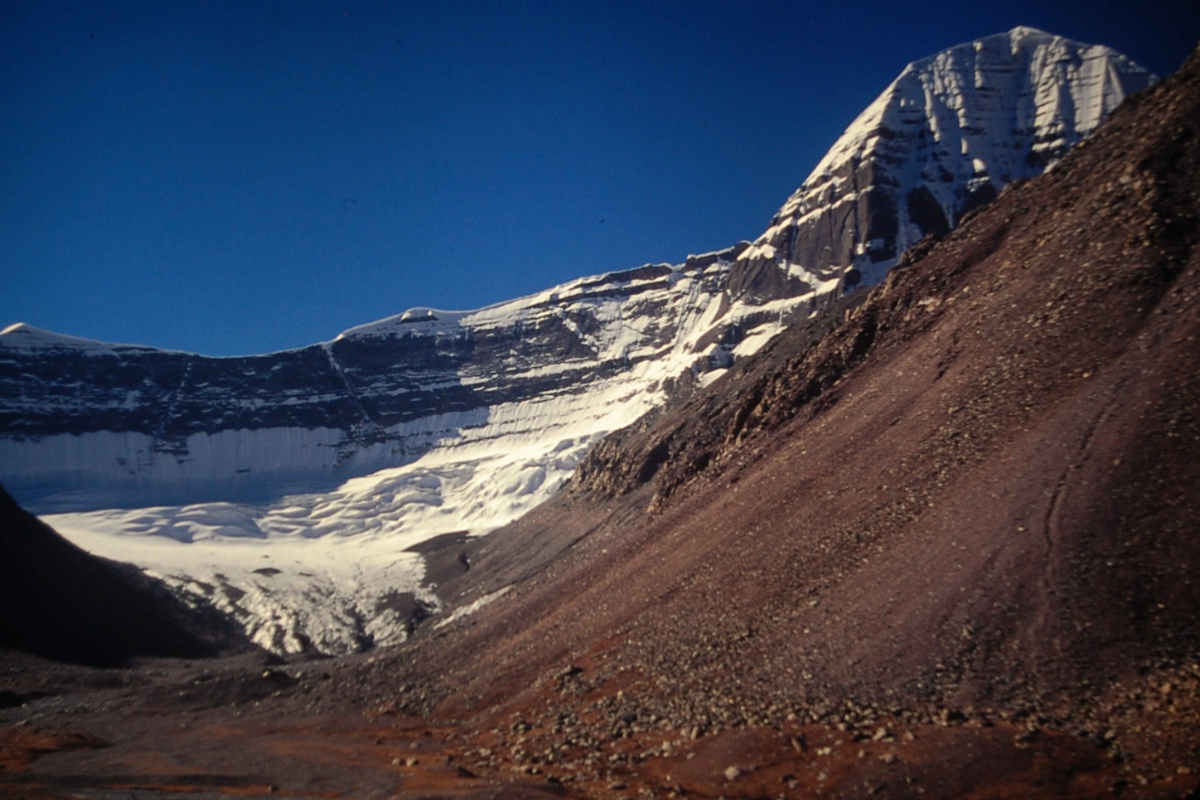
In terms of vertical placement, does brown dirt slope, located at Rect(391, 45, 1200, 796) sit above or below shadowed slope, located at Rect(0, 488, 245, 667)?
above

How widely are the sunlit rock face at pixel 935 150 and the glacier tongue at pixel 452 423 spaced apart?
385 mm

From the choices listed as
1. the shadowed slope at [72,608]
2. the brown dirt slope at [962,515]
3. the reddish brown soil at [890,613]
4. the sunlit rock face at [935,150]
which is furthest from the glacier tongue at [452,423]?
the brown dirt slope at [962,515]

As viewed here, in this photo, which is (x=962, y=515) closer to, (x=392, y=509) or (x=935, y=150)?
(x=935, y=150)

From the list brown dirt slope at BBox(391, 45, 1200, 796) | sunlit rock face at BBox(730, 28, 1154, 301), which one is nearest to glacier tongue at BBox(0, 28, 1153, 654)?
sunlit rock face at BBox(730, 28, 1154, 301)

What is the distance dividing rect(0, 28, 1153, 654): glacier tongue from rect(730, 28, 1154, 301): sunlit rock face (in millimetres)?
385

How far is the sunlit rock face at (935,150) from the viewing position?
130m

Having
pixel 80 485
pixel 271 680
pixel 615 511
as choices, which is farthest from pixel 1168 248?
pixel 80 485

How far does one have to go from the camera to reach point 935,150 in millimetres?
138250

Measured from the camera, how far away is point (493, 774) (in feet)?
62.4

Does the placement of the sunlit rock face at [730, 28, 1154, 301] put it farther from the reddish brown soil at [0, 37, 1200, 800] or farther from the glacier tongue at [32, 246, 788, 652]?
the reddish brown soil at [0, 37, 1200, 800]

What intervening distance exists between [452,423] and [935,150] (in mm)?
128180

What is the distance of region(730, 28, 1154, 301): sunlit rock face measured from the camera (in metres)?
130

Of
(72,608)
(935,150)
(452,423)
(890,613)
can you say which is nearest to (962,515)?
(890,613)

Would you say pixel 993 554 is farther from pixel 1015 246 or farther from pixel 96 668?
pixel 96 668
